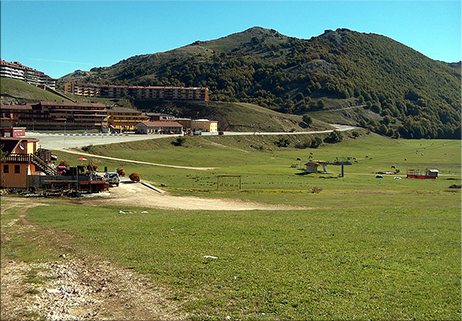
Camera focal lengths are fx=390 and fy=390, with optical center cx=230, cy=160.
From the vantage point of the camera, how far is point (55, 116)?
432 feet

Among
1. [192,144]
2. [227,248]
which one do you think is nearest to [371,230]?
[227,248]

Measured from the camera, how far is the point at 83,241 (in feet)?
62.4

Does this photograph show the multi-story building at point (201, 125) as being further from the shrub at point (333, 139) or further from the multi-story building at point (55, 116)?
the shrub at point (333, 139)

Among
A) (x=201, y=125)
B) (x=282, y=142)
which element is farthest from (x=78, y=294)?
(x=201, y=125)

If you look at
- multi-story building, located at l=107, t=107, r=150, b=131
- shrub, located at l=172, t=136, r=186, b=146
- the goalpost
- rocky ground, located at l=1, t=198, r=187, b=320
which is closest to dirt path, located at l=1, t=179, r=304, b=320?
rocky ground, located at l=1, t=198, r=187, b=320

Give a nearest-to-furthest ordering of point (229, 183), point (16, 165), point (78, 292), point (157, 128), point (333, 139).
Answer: point (78, 292), point (16, 165), point (229, 183), point (157, 128), point (333, 139)

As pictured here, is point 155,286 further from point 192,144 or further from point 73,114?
point 73,114

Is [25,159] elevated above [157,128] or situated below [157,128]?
below

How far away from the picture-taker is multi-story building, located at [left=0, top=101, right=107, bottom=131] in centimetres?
12206

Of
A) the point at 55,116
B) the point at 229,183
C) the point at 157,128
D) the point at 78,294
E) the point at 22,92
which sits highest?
the point at 22,92

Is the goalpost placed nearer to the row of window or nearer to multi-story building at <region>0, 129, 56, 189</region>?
multi-story building at <region>0, 129, 56, 189</region>

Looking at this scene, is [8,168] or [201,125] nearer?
[8,168]

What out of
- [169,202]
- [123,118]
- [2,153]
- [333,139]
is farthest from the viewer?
[333,139]

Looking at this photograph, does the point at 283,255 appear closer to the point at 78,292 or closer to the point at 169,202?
the point at 78,292
